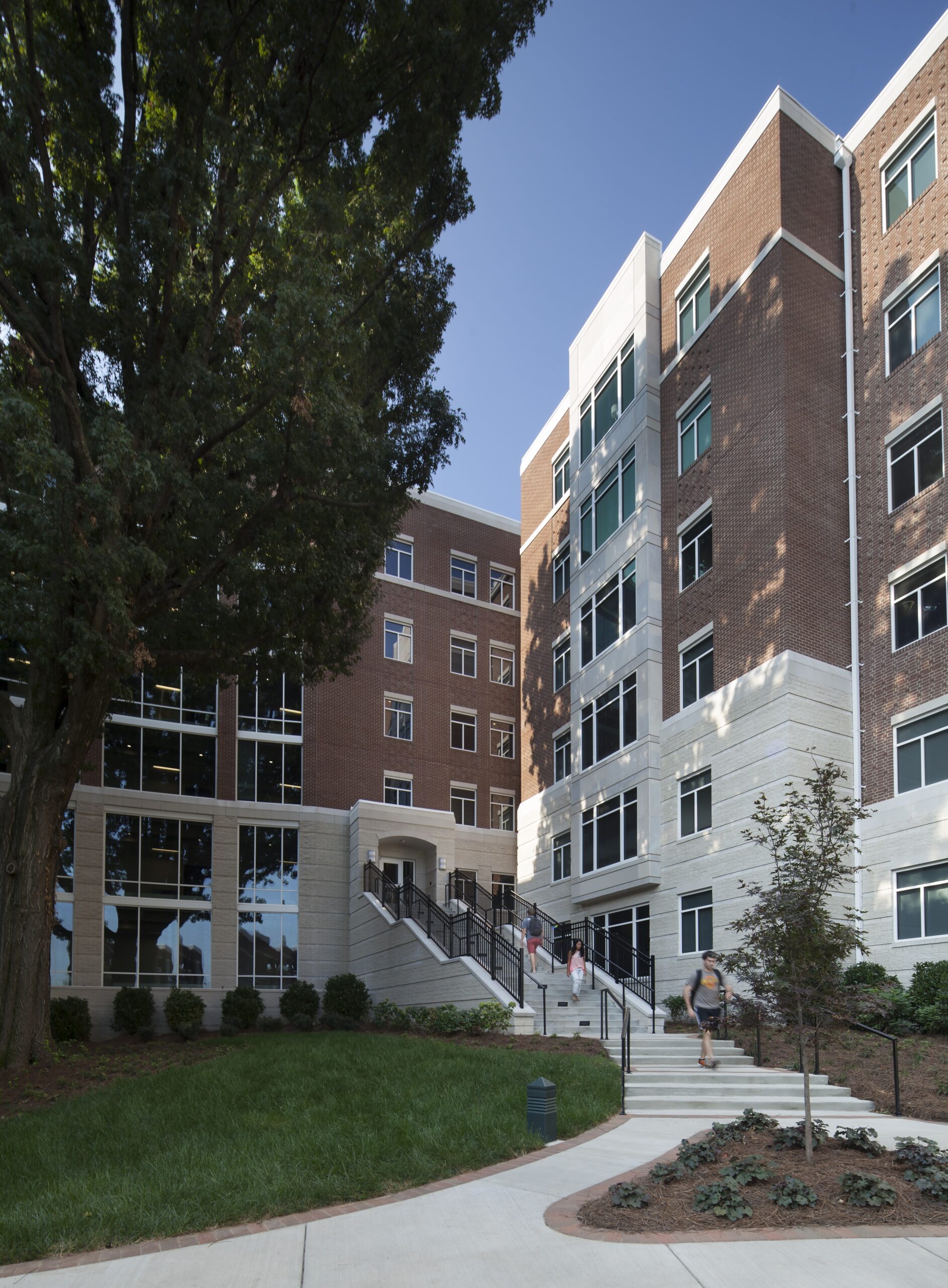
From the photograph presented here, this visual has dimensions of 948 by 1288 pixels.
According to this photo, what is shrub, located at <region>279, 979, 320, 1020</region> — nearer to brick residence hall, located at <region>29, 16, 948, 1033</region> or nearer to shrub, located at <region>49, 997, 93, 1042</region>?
brick residence hall, located at <region>29, 16, 948, 1033</region>

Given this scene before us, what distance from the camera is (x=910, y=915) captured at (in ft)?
63.1

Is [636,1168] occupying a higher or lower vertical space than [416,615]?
lower

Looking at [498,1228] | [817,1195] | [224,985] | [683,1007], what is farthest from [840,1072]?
[224,985]

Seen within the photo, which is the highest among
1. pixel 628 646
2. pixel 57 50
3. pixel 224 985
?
pixel 57 50

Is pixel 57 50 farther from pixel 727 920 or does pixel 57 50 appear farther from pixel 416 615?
pixel 416 615

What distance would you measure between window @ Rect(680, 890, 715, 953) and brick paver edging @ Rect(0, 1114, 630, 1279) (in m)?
A: 13.6

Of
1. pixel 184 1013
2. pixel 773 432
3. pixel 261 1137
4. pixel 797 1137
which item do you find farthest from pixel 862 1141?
pixel 184 1013

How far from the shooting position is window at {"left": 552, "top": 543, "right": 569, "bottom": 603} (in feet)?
111

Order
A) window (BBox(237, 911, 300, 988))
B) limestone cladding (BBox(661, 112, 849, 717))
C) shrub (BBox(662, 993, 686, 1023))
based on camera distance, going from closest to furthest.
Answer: shrub (BBox(662, 993, 686, 1023)) < limestone cladding (BBox(661, 112, 849, 717)) < window (BBox(237, 911, 300, 988))

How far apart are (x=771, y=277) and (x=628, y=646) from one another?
938 centimetres

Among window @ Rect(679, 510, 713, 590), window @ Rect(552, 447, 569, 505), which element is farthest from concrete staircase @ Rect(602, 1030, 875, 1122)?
window @ Rect(552, 447, 569, 505)

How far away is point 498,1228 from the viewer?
24.0ft

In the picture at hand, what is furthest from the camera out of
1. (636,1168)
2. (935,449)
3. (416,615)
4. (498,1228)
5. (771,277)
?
(416,615)

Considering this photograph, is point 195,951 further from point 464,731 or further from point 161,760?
point 464,731
